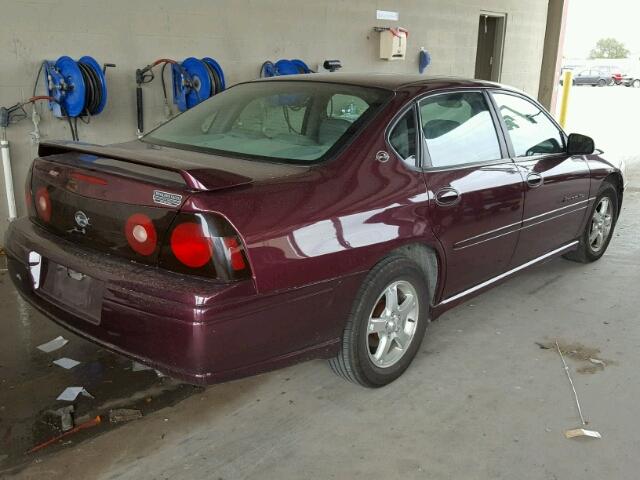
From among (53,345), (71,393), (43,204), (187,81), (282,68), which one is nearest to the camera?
(43,204)

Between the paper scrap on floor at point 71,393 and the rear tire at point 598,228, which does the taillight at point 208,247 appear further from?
the rear tire at point 598,228

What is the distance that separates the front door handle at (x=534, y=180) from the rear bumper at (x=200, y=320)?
1.57 metres

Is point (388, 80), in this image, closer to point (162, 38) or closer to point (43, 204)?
point (43, 204)

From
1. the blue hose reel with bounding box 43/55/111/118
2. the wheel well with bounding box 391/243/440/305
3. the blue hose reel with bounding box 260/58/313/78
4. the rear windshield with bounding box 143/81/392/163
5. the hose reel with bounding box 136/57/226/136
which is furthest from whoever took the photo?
the blue hose reel with bounding box 260/58/313/78

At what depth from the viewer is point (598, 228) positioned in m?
4.89

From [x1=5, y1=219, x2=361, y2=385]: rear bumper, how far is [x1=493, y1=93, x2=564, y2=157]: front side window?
166cm

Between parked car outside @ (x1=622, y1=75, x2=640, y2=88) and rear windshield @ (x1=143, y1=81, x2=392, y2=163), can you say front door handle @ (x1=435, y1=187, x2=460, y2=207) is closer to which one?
rear windshield @ (x1=143, y1=81, x2=392, y2=163)

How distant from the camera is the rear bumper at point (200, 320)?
2.17 meters

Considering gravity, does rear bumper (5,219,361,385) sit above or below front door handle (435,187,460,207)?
below

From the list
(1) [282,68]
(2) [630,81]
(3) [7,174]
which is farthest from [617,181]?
(2) [630,81]

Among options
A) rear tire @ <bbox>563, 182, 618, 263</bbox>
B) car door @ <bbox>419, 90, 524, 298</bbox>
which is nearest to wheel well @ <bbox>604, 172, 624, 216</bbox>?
rear tire @ <bbox>563, 182, 618, 263</bbox>

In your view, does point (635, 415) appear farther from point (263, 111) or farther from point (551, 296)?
point (263, 111)

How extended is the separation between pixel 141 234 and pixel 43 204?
75 centimetres

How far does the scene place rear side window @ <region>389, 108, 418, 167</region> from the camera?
2875mm
